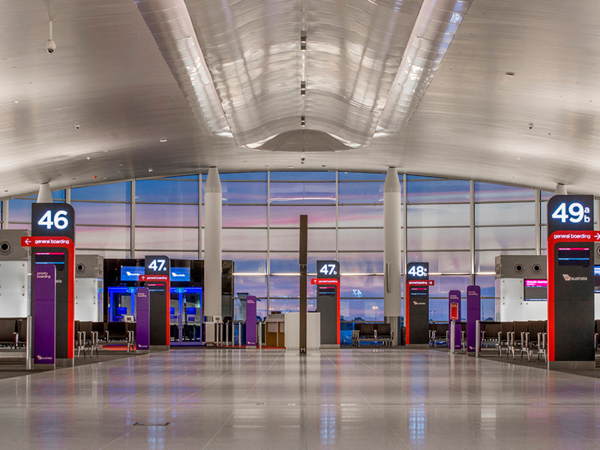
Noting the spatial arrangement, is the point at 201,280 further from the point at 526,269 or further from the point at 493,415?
the point at 493,415

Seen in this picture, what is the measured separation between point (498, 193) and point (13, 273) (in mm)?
19826

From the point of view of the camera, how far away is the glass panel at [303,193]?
35.2 metres

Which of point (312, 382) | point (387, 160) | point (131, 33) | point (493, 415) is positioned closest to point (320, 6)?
point (131, 33)

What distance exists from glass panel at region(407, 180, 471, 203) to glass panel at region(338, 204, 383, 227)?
4.78 ft

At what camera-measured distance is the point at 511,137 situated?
967 inches

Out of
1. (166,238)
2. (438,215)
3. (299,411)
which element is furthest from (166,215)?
(299,411)

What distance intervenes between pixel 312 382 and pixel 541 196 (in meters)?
24.5

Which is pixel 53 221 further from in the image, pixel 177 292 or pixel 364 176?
pixel 364 176

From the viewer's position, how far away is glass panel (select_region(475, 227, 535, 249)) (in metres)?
33.8

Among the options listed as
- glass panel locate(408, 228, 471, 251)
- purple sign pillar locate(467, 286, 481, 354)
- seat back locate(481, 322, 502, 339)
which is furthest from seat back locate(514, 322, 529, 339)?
glass panel locate(408, 228, 471, 251)

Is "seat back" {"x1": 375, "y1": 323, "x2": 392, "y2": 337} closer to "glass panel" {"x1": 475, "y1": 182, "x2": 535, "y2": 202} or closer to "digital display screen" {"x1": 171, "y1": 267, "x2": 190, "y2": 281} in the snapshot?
"digital display screen" {"x1": 171, "y1": 267, "x2": 190, "y2": 281}

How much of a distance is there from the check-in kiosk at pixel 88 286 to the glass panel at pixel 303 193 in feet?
29.4

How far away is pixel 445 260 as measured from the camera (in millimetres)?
34656

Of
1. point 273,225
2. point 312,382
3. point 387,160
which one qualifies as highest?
point 387,160
